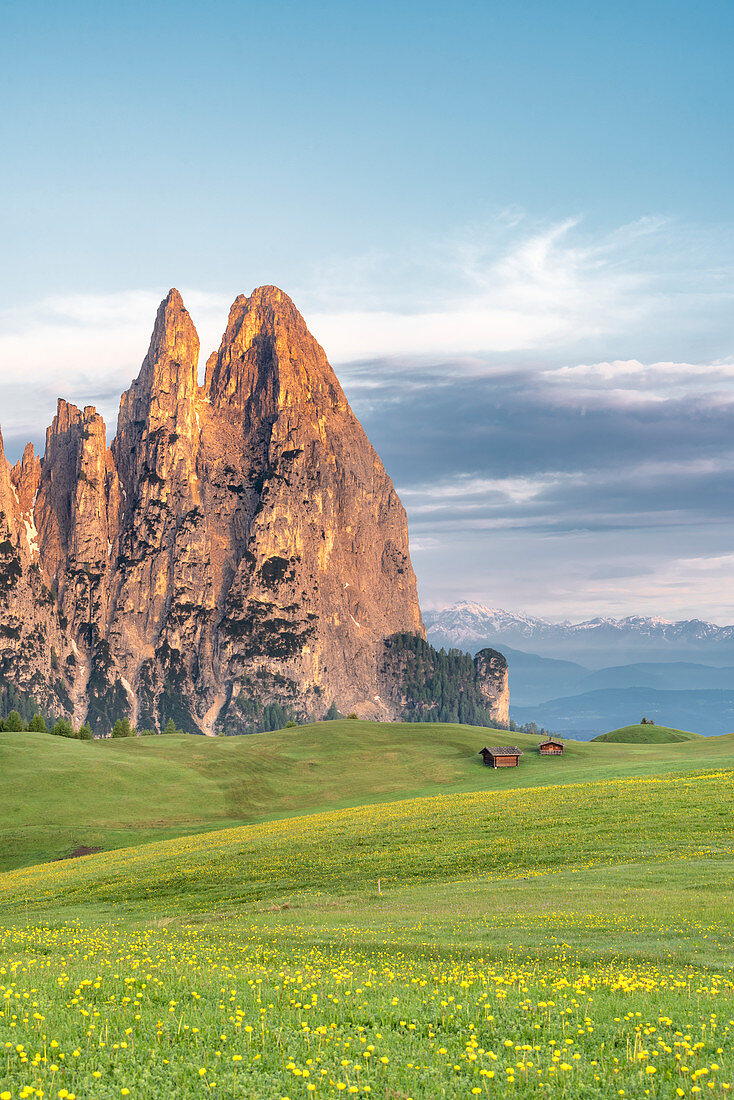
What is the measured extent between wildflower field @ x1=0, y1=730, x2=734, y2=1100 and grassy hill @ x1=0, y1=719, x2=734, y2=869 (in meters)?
28.1

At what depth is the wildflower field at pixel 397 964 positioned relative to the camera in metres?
12.4

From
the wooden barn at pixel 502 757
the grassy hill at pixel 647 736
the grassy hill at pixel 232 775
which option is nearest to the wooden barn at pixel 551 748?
the grassy hill at pixel 232 775

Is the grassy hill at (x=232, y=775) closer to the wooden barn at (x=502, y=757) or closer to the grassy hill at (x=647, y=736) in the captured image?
the wooden barn at (x=502, y=757)

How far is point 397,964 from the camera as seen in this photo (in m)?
23.3

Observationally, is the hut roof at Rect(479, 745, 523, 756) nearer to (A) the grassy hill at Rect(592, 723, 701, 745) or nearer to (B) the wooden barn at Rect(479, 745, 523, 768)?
(B) the wooden barn at Rect(479, 745, 523, 768)

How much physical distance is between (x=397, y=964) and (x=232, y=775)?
102 metres

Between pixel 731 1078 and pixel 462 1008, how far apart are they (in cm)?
513

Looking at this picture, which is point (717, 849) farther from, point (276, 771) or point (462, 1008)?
point (276, 771)

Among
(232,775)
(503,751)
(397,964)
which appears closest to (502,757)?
(503,751)

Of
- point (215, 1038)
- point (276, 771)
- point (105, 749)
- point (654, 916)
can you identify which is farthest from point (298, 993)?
point (105, 749)

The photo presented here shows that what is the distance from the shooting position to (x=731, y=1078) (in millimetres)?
12195

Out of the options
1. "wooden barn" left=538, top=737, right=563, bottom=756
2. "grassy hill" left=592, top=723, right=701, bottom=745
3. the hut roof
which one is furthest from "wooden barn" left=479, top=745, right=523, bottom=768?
"grassy hill" left=592, top=723, right=701, bottom=745

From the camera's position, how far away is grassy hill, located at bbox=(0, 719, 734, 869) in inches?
3457

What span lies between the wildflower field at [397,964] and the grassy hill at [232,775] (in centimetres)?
2806
